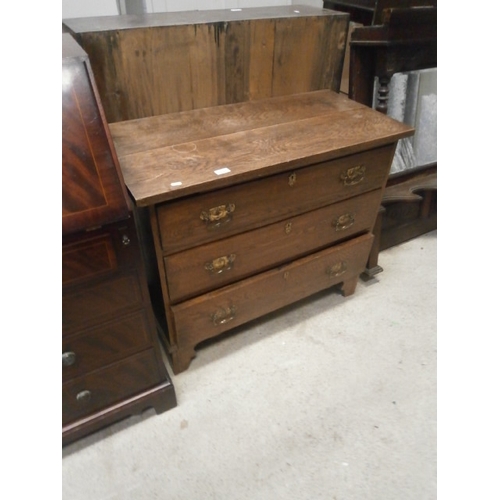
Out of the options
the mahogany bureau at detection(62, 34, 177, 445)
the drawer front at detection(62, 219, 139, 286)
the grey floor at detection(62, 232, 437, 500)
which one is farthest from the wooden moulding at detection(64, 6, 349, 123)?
the grey floor at detection(62, 232, 437, 500)

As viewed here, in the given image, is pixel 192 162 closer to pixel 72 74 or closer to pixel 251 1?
pixel 72 74

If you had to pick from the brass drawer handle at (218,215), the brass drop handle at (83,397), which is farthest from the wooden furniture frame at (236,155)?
the brass drop handle at (83,397)

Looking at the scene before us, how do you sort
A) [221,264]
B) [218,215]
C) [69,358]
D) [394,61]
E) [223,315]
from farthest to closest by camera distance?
1. [394,61]
2. [223,315]
3. [221,264]
4. [218,215]
5. [69,358]

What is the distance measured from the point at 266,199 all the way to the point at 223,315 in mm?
411

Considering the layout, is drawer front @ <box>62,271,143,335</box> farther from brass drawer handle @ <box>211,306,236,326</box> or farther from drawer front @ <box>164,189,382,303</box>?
brass drawer handle @ <box>211,306,236,326</box>

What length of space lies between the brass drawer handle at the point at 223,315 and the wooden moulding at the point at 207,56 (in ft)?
2.27

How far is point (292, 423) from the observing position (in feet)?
3.95

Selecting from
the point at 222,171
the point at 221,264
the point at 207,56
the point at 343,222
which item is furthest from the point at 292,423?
the point at 207,56

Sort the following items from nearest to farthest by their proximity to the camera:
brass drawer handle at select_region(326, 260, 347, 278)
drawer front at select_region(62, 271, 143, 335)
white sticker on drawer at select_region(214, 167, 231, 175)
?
1. drawer front at select_region(62, 271, 143, 335)
2. white sticker on drawer at select_region(214, 167, 231, 175)
3. brass drawer handle at select_region(326, 260, 347, 278)

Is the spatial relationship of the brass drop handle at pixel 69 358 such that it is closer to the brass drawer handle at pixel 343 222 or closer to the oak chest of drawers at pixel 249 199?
the oak chest of drawers at pixel 249 199

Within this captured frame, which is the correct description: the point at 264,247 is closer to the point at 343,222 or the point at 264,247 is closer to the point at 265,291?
the point at 265,291

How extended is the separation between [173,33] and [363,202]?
0.82m

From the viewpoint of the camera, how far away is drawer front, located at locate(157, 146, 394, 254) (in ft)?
3.32

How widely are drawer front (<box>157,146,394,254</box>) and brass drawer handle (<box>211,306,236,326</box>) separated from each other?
0.28 m
